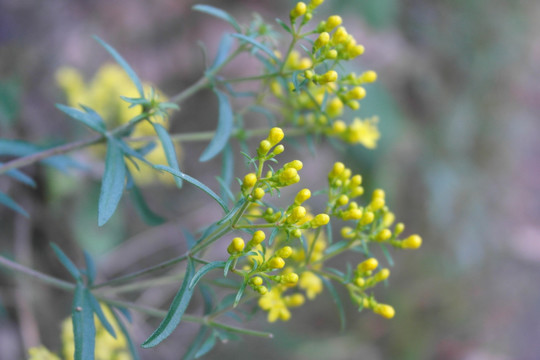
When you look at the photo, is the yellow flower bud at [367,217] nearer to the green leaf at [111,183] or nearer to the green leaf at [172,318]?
the green leaf at [172,318]

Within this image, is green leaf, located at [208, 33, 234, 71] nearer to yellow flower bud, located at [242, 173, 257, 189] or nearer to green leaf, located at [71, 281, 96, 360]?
yellow flower bud, located at [242, 173, 257, 189]

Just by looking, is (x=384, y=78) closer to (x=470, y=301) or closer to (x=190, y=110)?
(x=190, y=110)

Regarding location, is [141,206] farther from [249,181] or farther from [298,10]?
[298,10]

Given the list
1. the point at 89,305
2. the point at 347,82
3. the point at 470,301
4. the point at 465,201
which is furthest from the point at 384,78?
the point at 89,305

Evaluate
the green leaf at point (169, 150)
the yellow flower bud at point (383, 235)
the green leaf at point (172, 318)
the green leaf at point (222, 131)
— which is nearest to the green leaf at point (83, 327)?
the green leaf at point (172, 318)

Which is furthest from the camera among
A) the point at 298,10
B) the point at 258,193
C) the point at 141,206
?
the point at 141,206

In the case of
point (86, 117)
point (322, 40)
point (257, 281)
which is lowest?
point (257, 281)

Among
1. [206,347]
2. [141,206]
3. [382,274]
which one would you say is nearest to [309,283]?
[382,274]
